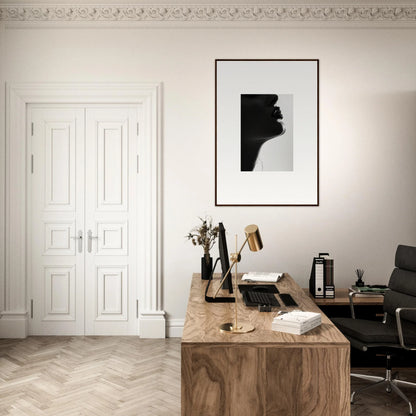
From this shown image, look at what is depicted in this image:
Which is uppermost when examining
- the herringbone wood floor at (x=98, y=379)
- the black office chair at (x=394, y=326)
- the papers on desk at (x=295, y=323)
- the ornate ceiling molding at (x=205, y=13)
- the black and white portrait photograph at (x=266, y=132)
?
the ornate ceiling molding at (x=205, y=13)

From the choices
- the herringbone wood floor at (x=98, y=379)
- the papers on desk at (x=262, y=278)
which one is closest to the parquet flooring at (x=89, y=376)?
the herringbone wood floor at (x=98, y=379)

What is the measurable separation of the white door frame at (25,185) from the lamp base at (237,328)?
2.28m

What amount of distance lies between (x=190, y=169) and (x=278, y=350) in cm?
273

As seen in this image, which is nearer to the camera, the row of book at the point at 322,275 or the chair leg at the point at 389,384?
the chair leg at the point at 389,384

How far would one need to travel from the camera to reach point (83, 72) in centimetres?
459

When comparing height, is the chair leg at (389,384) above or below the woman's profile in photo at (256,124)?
below

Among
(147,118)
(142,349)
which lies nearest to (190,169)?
(147,118)

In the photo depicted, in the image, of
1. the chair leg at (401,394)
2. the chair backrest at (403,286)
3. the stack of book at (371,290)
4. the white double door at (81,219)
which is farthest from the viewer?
the white double door at (81,219)

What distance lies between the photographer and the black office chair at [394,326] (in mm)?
3082

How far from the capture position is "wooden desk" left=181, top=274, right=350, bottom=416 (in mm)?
2158

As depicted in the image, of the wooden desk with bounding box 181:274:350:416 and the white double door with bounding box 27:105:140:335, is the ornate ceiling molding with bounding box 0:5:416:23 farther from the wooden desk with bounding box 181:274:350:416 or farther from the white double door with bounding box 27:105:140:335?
the wooden desk with bounding box 181:274:350:416

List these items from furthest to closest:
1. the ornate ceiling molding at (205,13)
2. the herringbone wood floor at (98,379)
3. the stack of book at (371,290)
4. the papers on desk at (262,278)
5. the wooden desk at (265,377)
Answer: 1. the ornate ceiling molding at (205,13)
2. the stack of book at (371,290)
3. the papers on desk at (262,278)
4. the herringbone wood floor at (98,379)
5. the wooden desk at (265,377)

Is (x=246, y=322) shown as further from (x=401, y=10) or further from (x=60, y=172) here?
(x=401, y=10)

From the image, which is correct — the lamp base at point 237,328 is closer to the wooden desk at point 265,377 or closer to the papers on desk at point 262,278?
the wooden desk at point 265,377
